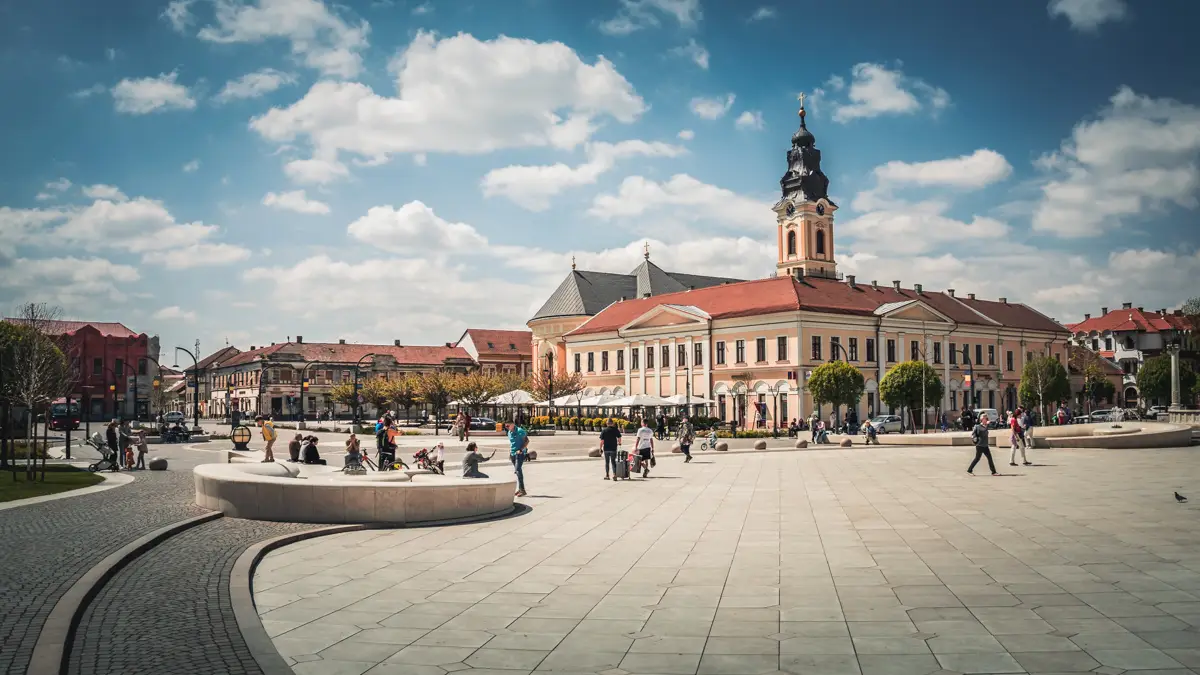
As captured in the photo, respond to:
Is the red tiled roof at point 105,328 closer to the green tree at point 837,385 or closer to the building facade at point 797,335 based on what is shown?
the building facade at point 797,335

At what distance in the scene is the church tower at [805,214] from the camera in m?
83.0

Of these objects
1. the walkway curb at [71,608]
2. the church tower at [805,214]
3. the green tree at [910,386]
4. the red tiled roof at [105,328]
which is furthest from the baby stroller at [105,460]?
the red tiled roof at [105,328]

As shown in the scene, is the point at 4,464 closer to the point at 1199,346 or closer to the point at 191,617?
the point at 191,617

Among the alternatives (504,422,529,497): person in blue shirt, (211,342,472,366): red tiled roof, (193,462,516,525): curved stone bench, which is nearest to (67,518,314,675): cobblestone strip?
(193,462,516,525): curved stone bench

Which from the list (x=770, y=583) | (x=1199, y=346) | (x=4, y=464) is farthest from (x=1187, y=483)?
(x=1199, y=346)

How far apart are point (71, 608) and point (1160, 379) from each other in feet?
330

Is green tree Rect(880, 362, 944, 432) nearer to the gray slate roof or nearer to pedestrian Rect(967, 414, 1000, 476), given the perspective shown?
pedestrian Rect(967, 414, 1000, 476)

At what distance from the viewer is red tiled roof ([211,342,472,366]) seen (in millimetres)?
116625

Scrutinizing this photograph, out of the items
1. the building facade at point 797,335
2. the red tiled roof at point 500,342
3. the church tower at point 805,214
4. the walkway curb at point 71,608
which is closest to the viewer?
the walkway curb at point 71,608

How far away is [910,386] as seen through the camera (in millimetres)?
60188

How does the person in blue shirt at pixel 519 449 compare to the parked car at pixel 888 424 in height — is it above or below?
above

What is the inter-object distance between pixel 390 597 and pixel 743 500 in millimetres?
11167

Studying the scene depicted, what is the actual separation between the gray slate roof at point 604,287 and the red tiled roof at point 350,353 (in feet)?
87.9

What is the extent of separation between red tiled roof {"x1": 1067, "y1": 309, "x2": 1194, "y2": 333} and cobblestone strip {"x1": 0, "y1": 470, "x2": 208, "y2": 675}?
Answer: 119111 millimetres
